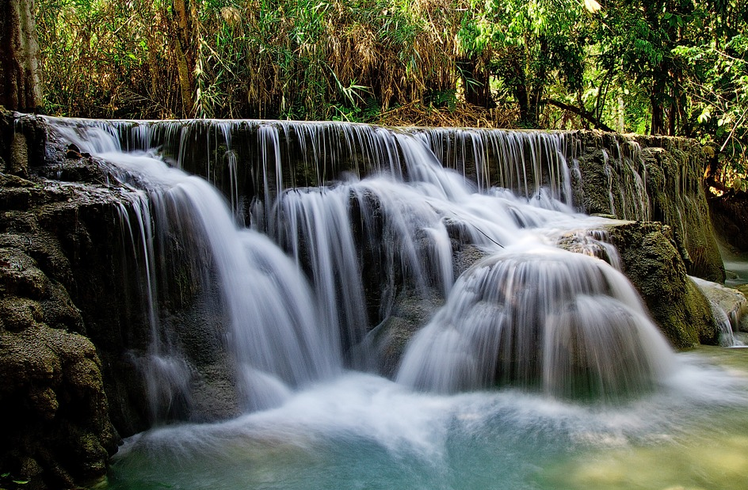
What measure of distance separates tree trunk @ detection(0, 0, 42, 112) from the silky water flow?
2.95 ft

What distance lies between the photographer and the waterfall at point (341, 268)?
4.04 m

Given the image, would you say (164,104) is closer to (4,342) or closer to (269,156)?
(269,156)

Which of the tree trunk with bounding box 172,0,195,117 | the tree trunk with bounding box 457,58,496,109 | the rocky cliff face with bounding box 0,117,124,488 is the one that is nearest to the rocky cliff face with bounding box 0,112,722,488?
the rocky cliff face with bounding box 0,117,124,488

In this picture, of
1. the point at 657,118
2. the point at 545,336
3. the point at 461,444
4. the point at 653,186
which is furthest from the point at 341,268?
the point at 657,118

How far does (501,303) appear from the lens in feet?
14.4

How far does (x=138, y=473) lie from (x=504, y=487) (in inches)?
77.5

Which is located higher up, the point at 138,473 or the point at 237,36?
the point at 237,36

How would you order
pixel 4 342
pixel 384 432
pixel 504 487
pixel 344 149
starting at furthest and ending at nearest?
pixel 344 149 → pixel 384 432 → pixel 504 487 → pixel 4 342

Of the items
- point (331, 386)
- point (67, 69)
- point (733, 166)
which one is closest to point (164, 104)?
point (67, 69)

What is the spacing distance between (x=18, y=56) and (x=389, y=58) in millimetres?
5624

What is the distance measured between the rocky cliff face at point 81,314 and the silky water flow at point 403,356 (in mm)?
129

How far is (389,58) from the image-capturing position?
9.27 m

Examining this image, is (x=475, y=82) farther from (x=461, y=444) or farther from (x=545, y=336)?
(x=461, y=444)

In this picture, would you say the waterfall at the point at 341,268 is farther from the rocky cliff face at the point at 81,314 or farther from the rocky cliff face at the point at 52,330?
the rocky cliff face at the point at 52,330
